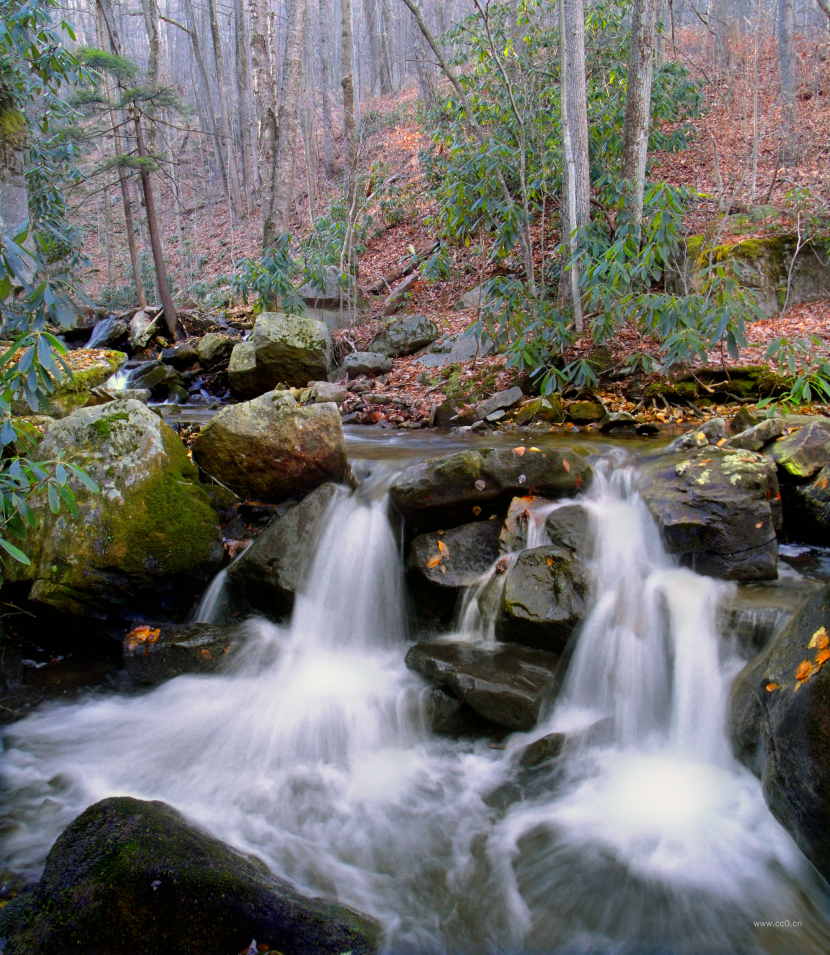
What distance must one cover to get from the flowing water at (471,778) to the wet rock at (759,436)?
1.11 m

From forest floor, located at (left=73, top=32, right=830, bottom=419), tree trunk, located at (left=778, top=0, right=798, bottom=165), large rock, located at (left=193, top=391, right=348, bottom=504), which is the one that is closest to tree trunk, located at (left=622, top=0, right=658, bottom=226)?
forest floor, located at (left=73, top=32, right=830, bottom=419)

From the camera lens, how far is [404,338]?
35.8 feet

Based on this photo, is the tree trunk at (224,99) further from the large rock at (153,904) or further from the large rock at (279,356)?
the large rock at (153,904)

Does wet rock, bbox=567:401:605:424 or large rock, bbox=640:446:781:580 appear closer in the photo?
large rock, bbox=640:446:781:580

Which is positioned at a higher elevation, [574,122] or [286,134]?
[286,134]

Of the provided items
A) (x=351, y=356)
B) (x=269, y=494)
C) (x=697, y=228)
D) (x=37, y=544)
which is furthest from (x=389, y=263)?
(x=37, y=544)

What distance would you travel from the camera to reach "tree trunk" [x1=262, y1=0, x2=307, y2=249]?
10.8 metres

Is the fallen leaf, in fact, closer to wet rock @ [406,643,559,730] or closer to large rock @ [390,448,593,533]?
wet rock @ [406,643,559,730]

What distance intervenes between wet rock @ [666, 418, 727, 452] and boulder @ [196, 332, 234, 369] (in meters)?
8.34

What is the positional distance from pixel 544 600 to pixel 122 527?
336 centimetres

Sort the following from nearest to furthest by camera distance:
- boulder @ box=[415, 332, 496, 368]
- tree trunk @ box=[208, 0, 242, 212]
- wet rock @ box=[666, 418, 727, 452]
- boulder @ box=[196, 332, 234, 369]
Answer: wet rock @ box=[666, 418, 727, 452] → boulder @ box=[415, 332, 496, 368] → boulder @ box=[196, 332, 234, 369] → tree trunk @ box=[208, 0, 242, 212]

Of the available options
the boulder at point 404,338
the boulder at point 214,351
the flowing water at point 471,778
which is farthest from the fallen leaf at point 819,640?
the boulder at point 214,351

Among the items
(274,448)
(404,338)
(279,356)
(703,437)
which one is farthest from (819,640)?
(404,338)

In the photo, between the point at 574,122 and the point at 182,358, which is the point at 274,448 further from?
the point at 182,358
